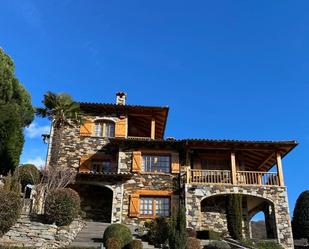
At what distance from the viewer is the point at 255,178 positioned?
21.5 metres

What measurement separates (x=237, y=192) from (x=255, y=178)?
200 cm

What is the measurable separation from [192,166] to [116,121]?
18.7 ft

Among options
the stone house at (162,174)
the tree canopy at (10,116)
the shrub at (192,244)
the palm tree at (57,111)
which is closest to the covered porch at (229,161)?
the stone house at (162,174)

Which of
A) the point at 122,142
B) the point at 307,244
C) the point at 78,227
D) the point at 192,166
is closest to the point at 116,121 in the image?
the point at 122,142

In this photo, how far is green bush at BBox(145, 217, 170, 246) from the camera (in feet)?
49.1

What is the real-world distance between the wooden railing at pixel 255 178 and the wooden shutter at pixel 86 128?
9.51 meters

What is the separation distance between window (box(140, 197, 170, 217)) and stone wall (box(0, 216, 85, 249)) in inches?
240

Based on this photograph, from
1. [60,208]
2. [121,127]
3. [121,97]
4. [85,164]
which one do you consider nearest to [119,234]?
[60,208]

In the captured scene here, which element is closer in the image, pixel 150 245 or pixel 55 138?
pixel 150 245

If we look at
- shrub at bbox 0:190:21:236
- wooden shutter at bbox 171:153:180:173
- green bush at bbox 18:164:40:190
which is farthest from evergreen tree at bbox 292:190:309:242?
shrub at bbox 0:190:21:236

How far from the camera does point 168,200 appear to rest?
20719 mm

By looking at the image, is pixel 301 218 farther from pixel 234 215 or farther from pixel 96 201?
pixel 96 201

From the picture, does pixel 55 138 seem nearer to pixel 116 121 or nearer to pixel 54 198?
pixel 116 121

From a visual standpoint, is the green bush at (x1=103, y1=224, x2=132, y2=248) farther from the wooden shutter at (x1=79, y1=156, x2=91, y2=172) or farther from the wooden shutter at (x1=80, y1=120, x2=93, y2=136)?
the wooden shutter at (x1=80, y1=120, x2=93, y2=136)
